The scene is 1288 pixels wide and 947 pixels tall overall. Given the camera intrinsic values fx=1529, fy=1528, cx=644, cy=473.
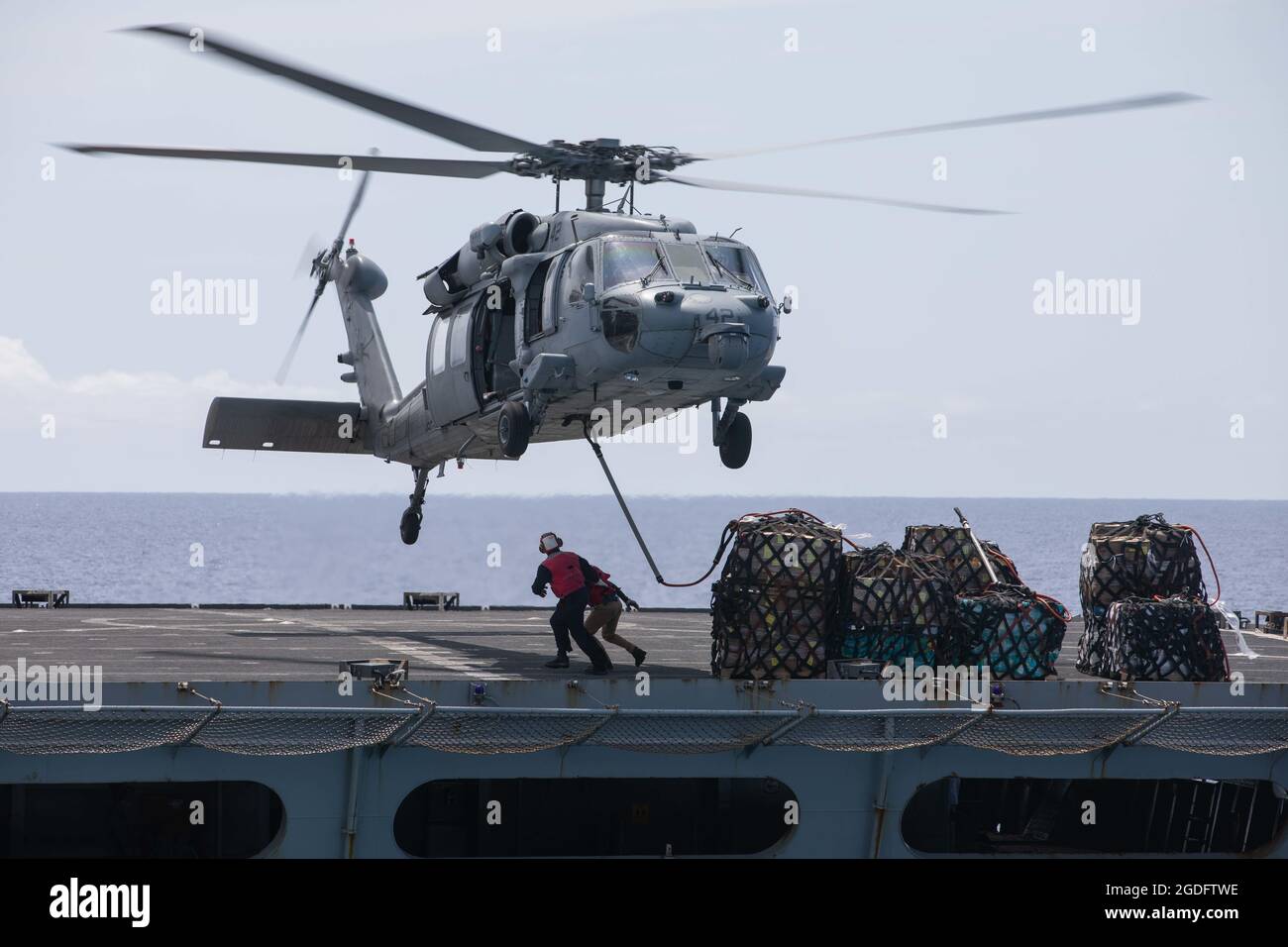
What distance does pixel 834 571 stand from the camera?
16828 mm

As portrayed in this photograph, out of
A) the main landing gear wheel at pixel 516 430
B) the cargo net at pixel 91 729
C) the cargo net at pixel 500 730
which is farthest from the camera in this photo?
the main landing gear wheel at pixel 516 430

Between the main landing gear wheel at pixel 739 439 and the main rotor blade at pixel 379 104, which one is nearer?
the main rotor blade at pixel 379 104

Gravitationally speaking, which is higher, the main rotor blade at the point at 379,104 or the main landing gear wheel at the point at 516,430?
the main rotor blade at the point at 379,104

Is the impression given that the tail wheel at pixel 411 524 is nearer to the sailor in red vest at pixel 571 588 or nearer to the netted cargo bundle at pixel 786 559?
the sailor in red vest at pixel 571 588

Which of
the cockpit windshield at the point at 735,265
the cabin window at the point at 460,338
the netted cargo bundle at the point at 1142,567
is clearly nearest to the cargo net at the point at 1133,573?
the netted cargo bundle at the point at 1142,567

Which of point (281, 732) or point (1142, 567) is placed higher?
point (1142, 567)

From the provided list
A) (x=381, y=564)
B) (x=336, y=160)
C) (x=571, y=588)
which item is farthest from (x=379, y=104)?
(x=381, y=564)

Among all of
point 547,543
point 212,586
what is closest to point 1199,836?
point 547,543

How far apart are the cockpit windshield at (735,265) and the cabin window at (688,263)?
0.14m

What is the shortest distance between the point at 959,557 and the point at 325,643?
9.11 meters

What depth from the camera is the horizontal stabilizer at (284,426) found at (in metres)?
26.6

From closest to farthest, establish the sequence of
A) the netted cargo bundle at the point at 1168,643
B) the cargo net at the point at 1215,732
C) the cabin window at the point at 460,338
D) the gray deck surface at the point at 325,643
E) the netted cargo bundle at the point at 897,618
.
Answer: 1. the cargo net at the point at 1215,732
2. the netted cargo bundle at the point at 897,618
3. the netted cargo bundle at the point at 1168,643
4. the gray deck surface at the point at 325,643
5. the cabin window at the point at 460,338

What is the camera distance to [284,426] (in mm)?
26844

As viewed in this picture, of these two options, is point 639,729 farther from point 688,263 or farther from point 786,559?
point 688,263
